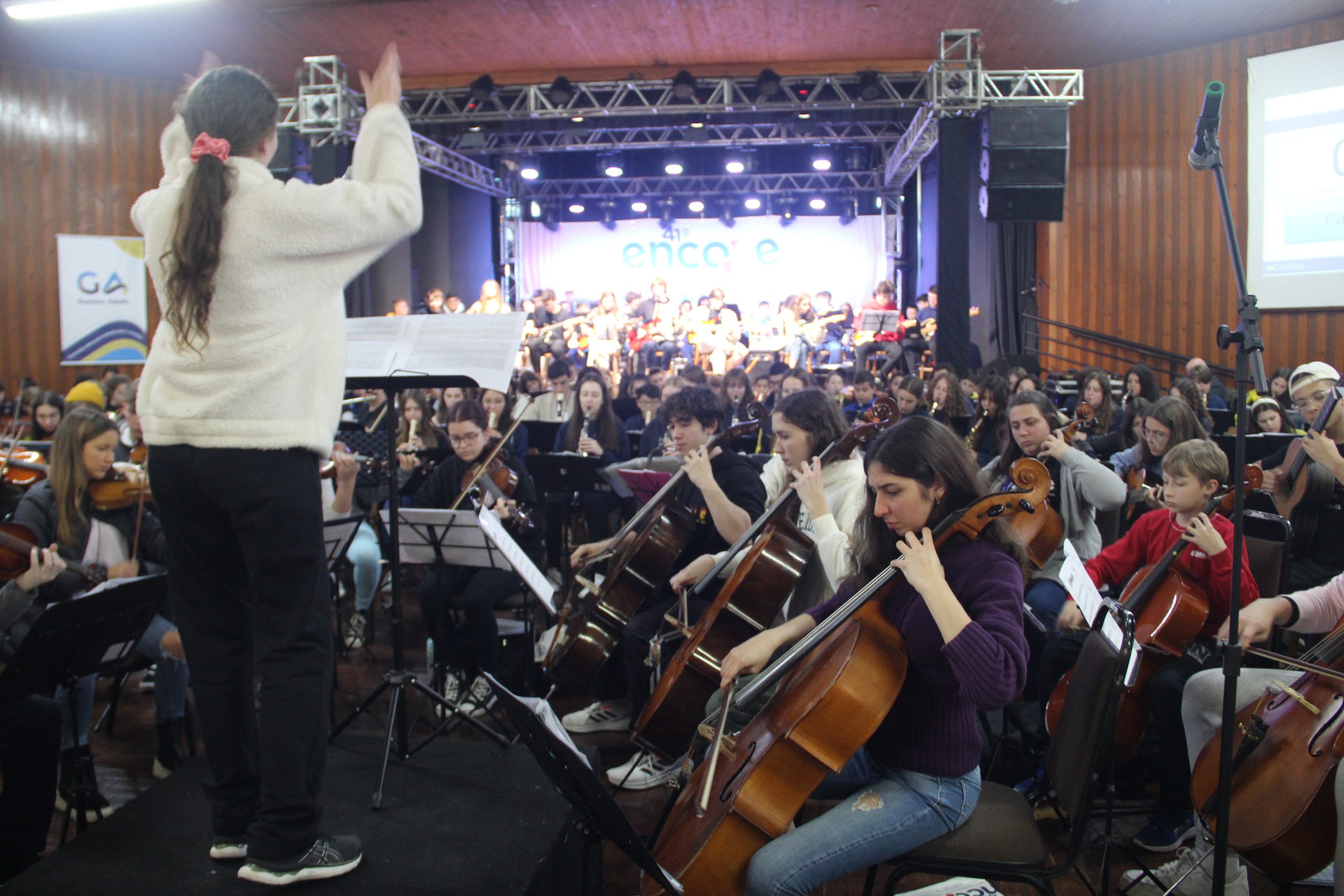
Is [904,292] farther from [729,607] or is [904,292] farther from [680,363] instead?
[729,607]

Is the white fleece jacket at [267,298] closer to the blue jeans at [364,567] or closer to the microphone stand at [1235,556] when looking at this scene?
the microphone stand at [1235,556]

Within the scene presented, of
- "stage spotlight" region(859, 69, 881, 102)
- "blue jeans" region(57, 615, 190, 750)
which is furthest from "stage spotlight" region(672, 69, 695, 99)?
"blue jeans" region(57, 615, 190, 750)

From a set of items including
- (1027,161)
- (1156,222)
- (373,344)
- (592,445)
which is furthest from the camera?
(1156,222)

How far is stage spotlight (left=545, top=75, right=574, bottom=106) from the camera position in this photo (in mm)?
10336

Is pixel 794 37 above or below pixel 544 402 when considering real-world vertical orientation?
above

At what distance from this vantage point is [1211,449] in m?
2.88

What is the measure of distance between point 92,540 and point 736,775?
8.68 ft

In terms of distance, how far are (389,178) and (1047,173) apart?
8.44 m

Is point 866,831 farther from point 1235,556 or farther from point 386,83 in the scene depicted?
point 386,83

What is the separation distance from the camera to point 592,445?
222 inches

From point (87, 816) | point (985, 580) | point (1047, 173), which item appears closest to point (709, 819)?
point (985, 580)

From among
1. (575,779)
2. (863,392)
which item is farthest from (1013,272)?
(575,779)

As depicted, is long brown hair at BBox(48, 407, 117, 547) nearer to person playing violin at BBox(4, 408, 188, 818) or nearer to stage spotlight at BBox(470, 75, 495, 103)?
person playing violin at BBox(4, 408, 188, 818)

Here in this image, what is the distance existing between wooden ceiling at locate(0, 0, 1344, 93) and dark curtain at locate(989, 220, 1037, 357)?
2.04 meters
